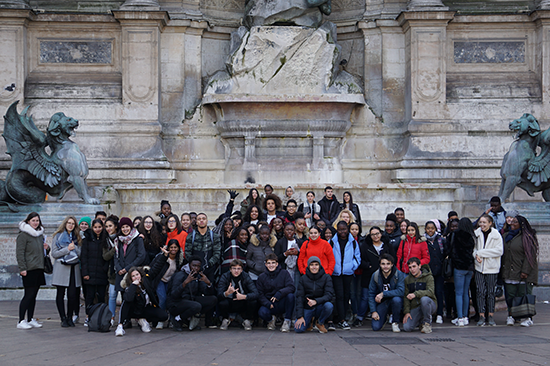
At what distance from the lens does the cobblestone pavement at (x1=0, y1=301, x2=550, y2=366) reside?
7914mm

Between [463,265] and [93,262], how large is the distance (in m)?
5.37

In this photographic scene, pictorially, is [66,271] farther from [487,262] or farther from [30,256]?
[487,262]

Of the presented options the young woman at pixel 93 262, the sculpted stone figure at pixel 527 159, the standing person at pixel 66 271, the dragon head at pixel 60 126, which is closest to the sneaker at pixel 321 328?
the young woman at pixel 93 262

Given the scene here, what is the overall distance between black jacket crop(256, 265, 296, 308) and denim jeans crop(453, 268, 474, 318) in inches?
96.0

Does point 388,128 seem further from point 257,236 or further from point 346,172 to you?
point 257,236

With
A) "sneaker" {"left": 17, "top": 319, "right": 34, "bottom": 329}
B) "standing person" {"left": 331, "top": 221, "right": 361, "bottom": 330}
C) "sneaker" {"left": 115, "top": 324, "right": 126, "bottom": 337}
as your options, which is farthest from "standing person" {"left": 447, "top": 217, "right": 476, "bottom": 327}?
"sneaker" {"left": 17, "top": 319, "right": 34, "bottom": 329}

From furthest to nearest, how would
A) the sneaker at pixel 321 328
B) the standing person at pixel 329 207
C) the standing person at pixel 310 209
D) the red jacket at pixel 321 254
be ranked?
1. the standing person at pixel 329 207
2. the standing person at pixel 310 209
3. the red jacket at pixel 321 254
4. the sneaker at pixel 321 328

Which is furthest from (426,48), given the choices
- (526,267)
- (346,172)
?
(526,267)

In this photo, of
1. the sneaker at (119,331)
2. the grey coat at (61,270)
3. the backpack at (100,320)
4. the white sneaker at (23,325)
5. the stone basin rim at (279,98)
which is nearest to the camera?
the sneaker at (119,331)

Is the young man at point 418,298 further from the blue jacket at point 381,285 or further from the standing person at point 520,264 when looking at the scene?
the standing person at point 520,264

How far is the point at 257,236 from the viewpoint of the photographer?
439 inches

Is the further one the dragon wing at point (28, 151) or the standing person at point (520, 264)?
the dragon wing at point (28, 151)

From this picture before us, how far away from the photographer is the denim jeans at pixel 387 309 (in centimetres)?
1054

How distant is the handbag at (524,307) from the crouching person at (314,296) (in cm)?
266
